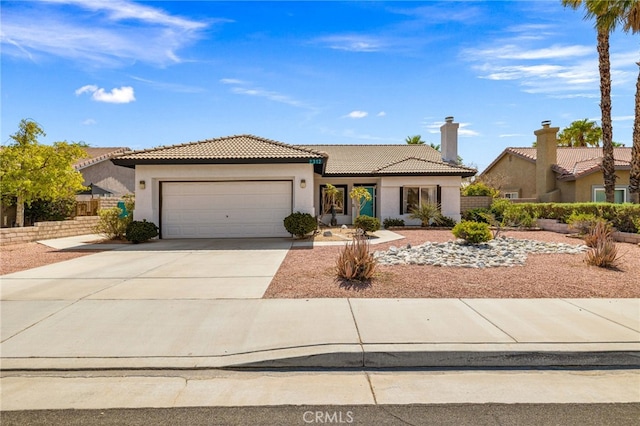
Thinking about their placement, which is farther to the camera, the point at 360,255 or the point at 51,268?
the point at 51,268

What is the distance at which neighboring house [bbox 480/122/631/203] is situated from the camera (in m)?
23.5

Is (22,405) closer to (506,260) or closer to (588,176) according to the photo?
(506,260)

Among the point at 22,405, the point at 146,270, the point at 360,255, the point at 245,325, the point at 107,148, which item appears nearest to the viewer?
the point at 22,405

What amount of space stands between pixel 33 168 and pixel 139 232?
4.90 meters

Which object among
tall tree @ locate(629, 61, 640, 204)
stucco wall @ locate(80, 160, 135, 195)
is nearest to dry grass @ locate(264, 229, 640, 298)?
tall tree @ locate(629, 61, 640, 204)

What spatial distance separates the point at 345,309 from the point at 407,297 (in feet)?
4.42

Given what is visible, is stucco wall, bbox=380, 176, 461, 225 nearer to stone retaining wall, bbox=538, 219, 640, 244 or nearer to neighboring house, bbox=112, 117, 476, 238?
stone retaining wall, bbox=538, 219, 640, 244

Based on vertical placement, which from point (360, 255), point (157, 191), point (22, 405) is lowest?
point (22, 405)

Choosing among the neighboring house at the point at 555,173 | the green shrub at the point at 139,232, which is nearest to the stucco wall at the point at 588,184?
the neighboring house at the point at 555,173

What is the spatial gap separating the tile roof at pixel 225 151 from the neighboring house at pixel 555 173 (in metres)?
17.0

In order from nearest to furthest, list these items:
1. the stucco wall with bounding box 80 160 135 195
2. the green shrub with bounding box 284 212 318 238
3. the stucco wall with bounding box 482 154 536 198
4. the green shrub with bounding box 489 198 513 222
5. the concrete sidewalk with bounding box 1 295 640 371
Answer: the concrete sidewalk with bounding box 1 295 640 371
the green shrub with bounding box 284 212 318 238
the green shrub with bounding box 489 198 513 222
the stucco wall with bounding box 482 154 536 198
the stucco wall with bounding box 80 160 135 195

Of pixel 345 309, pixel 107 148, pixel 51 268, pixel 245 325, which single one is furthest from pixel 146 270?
pixel 107 148

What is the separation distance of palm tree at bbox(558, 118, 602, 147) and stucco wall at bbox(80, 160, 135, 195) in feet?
133

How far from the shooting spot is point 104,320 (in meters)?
5.91
